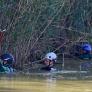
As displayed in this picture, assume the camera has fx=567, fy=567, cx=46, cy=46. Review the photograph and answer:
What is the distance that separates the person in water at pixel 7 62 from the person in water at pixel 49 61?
0.98 m

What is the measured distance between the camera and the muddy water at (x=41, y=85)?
9.65 meters

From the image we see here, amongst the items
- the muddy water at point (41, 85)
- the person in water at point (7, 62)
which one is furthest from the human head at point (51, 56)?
the muddy water at point (41, 85)

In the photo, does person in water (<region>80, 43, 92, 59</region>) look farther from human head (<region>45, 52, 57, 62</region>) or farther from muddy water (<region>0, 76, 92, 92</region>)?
muddy water (<region>0, 76, 92, 92</region>)

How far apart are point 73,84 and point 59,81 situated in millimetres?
615

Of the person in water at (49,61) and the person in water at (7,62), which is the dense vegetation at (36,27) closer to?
the person in water at (7,62)

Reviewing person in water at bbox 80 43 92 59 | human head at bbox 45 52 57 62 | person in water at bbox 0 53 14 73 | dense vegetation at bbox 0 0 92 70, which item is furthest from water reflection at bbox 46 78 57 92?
person in water at bbox 80 43 92 59

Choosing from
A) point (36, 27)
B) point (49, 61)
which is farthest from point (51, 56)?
point (36, 27)

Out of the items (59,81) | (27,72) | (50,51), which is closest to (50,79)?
(59,81)

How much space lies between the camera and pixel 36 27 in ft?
46.2

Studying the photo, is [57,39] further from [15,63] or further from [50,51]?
[15,63]


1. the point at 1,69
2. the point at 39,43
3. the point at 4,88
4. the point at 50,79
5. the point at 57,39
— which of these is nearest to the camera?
the point at 4,88

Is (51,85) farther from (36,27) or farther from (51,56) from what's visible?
(51,56)

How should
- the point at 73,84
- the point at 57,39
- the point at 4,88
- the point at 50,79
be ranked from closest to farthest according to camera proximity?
the point at 4,88 → the point at 73,84 → the point at 50,79 → the point at 57,39

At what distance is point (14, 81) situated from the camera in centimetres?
1088
